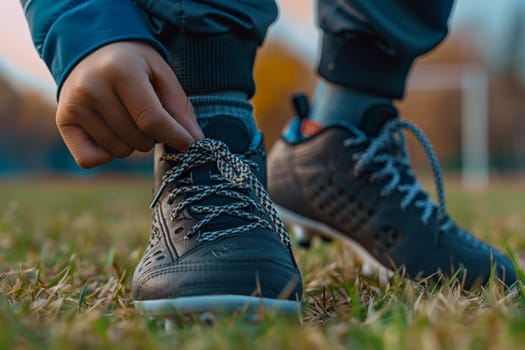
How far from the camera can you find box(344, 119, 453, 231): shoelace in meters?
1.29

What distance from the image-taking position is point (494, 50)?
2897cm

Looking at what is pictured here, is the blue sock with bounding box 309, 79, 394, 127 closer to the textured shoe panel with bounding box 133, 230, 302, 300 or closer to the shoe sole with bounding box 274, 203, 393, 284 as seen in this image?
the shoe sole with bounding box 274, 203, 393, 284

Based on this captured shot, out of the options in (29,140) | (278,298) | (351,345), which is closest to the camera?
→ (351,345)

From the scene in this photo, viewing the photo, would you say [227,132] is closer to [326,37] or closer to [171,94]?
[171,94]

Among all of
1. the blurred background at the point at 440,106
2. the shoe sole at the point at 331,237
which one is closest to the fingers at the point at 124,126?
the shoe sole at the point at 331,237

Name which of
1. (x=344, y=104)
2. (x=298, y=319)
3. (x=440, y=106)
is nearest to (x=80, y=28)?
(x=298, y=319)

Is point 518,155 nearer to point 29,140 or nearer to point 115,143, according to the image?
point 29,140

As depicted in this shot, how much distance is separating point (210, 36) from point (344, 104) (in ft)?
1.59

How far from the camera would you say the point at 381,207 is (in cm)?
131

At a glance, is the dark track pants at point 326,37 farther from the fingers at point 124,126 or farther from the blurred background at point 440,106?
the blurred background at point 440,106

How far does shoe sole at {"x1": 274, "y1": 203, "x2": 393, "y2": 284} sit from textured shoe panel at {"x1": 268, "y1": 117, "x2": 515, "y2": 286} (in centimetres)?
1

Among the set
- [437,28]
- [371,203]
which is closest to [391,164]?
[371,203]

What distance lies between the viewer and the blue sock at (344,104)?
4.58 feet

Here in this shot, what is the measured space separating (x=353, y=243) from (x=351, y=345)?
2.37 feet
